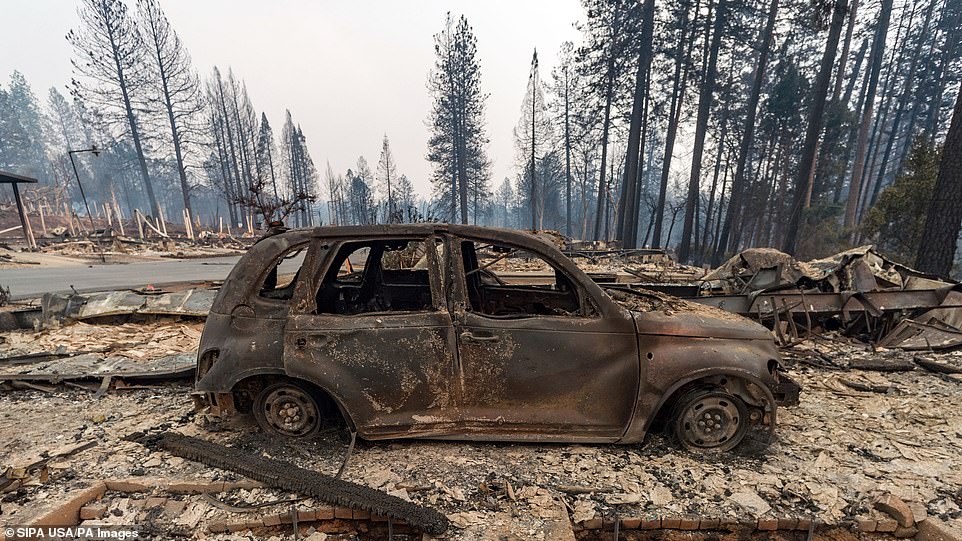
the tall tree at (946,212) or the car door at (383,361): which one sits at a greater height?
the tall tree at (946,212)

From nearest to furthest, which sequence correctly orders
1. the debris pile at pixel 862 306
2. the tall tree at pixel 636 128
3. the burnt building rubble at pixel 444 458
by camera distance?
1. the burnt building rubble at pixel 444 458
2. the debris pile at pixel 862 306
3. the tall tree at pixel 636 128

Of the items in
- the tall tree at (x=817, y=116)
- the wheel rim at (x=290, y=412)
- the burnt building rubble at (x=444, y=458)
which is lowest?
the burnt building rubble at (x=444, y=458)

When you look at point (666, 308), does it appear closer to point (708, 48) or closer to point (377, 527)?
point (377, 527)

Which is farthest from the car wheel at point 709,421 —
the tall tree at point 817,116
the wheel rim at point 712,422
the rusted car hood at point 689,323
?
the tall tree at point 817,116

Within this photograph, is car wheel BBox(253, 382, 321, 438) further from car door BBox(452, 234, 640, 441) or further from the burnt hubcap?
the burnt hubcap

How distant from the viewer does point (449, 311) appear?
2.67m

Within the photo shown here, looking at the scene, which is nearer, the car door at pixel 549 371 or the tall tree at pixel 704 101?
the car door at pixel 549 371

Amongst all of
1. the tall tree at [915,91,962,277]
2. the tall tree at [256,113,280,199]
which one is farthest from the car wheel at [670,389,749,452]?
the tall tree at [256,113,280,199]

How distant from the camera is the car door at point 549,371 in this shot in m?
2.59

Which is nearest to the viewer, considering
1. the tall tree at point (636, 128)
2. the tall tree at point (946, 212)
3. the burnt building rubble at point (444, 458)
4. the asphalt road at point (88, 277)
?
the burnt building rubble at point (444, 458)

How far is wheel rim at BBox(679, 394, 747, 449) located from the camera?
2729 millimetres

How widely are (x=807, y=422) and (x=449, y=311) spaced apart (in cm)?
344

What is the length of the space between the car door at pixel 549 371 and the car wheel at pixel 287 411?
1.22 m

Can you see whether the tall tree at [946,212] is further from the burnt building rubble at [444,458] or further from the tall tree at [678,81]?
the tall tree at [678,81]
